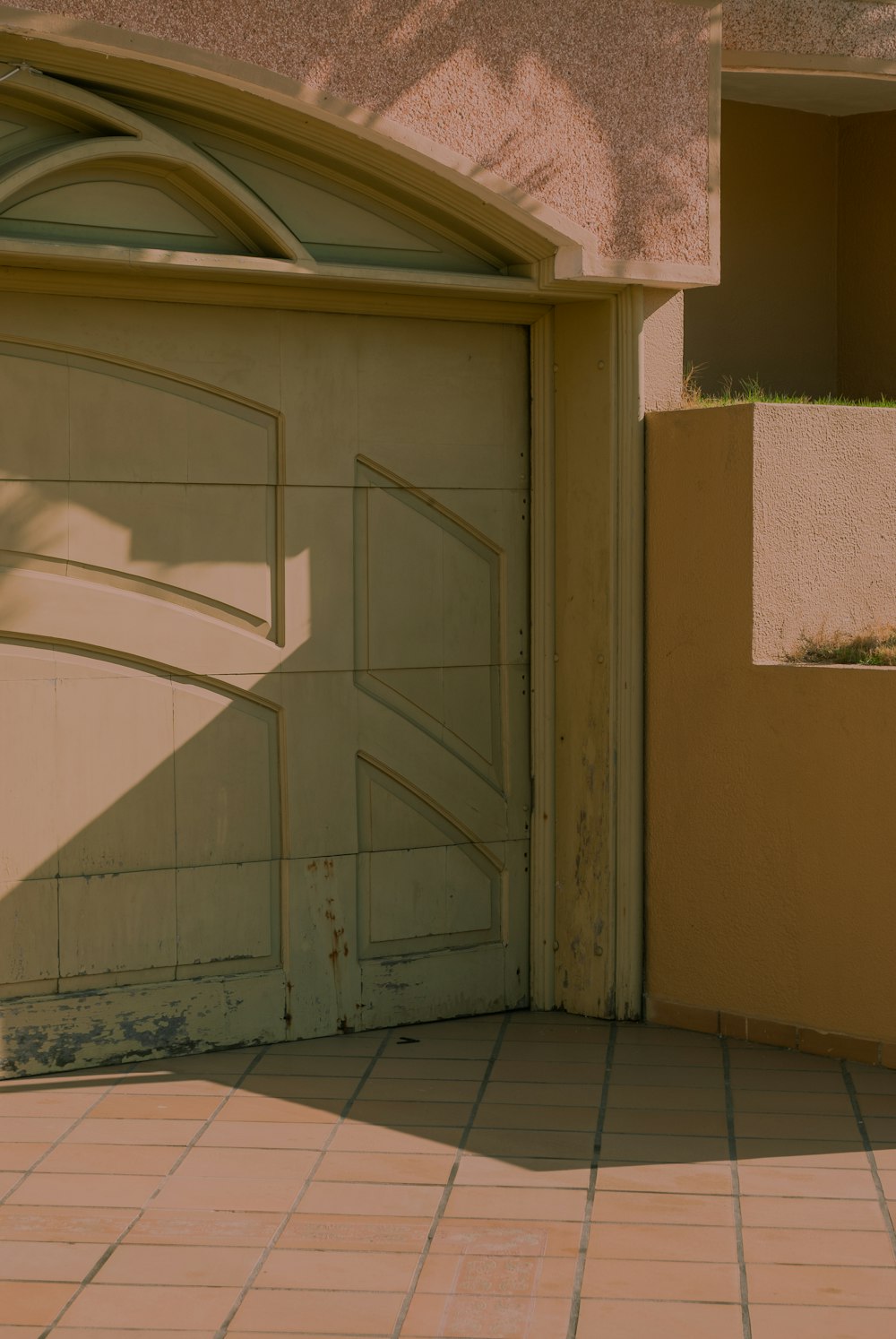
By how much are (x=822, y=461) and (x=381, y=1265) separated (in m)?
3.20

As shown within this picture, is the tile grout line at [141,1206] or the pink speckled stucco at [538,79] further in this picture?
the pink speckled stucco at [538,79]

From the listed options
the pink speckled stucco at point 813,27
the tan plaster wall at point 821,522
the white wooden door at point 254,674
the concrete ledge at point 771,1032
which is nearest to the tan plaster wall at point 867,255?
the pink speckled stucco at point 813,27

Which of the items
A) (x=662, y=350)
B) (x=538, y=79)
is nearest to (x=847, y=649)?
(x=662, y=350)

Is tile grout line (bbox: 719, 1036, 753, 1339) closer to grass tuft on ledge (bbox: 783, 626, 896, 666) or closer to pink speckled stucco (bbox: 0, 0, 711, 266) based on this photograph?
grass tuft on ledge (bbox: 783, 626, 896, 666)

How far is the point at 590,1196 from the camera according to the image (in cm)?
439

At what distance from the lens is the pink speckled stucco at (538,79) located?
5.21 meters

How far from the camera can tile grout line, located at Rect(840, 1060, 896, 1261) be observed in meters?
A: 4.21

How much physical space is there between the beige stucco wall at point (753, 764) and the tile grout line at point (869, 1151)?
21cm

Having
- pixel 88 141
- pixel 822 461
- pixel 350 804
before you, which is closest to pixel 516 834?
pixel 350 804

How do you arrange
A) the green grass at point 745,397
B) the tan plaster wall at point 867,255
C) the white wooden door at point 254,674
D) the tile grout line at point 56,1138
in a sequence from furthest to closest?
the tan plaster wall at point 867,255, the green grass at point 745,397, the white wooden door at point 254,674, the tile grout line at point 56,1138

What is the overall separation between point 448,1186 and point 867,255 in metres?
5.05

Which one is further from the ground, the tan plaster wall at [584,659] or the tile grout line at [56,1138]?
the tan plaster wall at [584,659]

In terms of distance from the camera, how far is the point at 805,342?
308 inches

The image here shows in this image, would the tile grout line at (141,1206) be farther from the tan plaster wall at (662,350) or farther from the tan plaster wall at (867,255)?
the tan plaster wall at (867,255)
